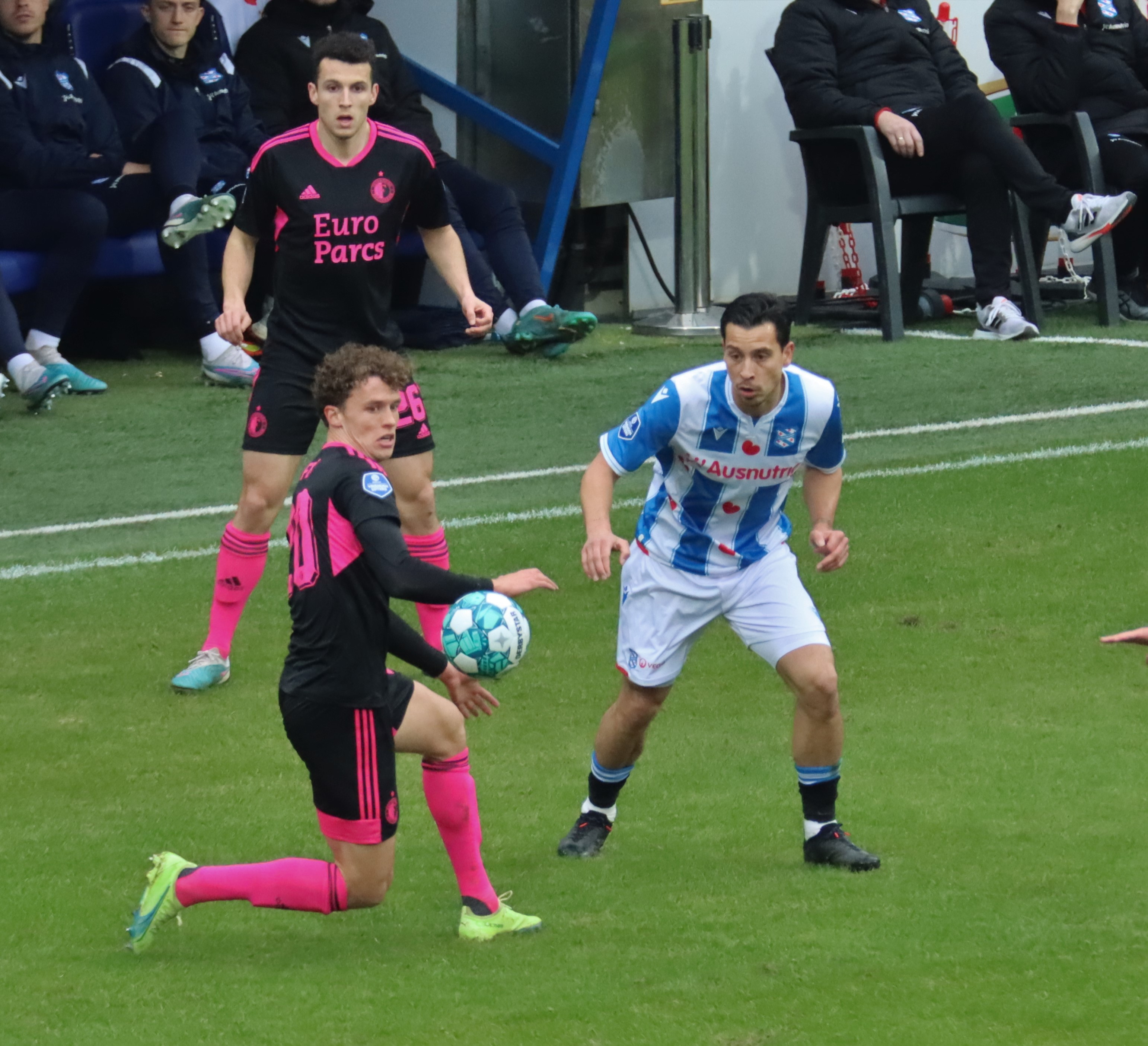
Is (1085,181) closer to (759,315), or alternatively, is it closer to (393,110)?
(393,110)

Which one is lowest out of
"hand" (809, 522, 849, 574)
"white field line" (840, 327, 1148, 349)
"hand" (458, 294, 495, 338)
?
"white field line" (840, 327, 1148, 349)

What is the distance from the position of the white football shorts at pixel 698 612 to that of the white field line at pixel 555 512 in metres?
3.32

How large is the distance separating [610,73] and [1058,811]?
28.2 ft

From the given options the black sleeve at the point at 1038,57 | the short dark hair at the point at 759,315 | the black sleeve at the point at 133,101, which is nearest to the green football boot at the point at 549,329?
the black sleeve at the point at 133,101

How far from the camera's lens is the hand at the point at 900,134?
11.6 m

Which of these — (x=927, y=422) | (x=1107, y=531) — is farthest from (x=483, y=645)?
(x=927, y=422)

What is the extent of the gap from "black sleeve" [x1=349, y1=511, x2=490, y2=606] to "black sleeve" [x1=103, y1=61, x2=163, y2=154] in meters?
7.53

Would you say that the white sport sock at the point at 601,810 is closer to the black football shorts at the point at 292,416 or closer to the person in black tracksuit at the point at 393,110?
the black football shorts at the point at 292,416

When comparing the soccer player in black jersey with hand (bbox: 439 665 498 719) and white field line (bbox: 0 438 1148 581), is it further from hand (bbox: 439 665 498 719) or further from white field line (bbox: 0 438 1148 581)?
hand (bbox: 439 665 498 719)

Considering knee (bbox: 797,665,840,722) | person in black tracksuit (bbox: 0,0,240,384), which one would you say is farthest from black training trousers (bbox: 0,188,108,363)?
knee (bbox: 797,665,840,722)

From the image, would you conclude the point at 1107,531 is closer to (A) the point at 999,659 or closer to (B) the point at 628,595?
(A) the point at 999,659

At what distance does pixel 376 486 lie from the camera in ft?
14.7

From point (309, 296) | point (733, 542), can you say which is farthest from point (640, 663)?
point (309, 296)

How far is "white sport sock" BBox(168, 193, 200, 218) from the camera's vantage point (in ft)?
35.8
